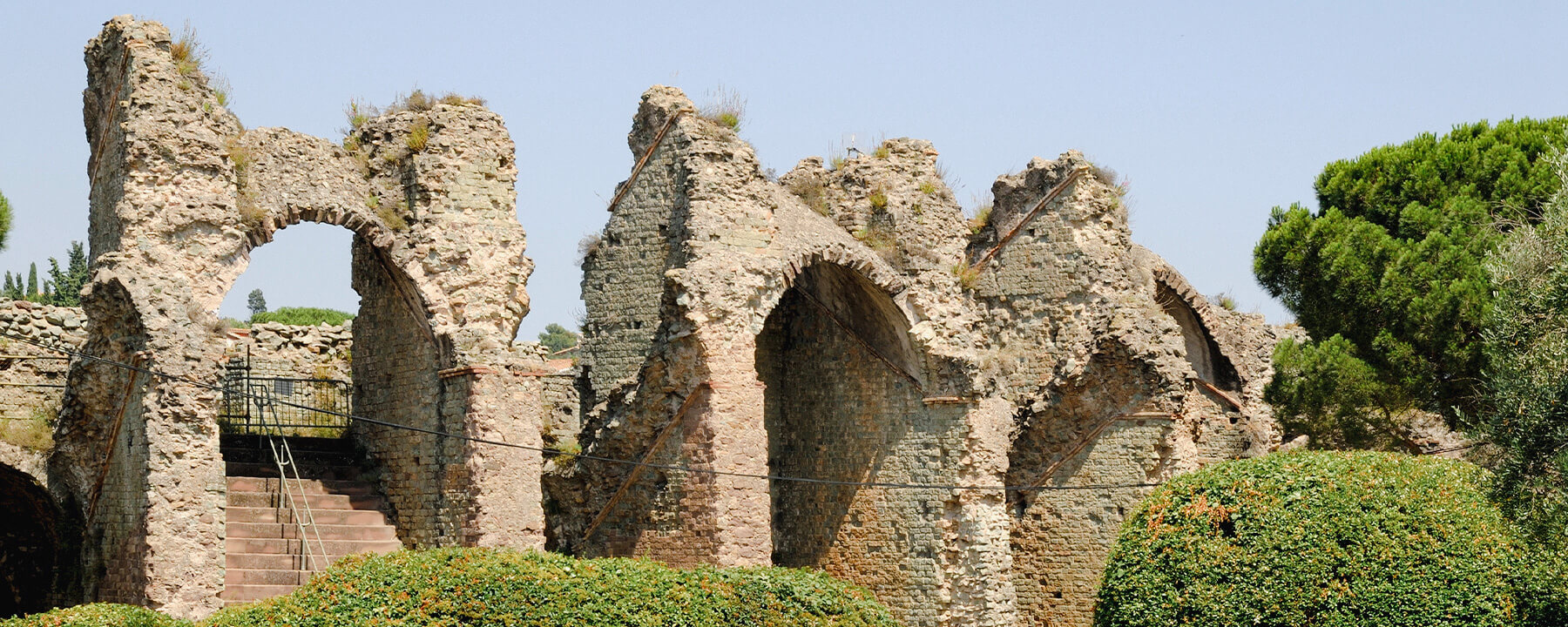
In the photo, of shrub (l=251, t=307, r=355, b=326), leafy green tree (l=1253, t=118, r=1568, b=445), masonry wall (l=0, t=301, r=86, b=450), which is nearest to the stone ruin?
masonry wall (l=0, t=301, r=86, b=450)

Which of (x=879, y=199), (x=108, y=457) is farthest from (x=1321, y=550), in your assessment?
(x=108, y=457)

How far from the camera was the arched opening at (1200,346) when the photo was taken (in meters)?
26.7

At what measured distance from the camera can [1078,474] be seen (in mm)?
23297

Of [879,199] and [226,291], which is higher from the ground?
[879,199]

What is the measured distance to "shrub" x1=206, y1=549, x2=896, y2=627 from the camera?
593 inches

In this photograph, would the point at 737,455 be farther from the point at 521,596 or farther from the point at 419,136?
the point at 419,136

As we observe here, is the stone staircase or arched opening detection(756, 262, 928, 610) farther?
arched opening detection(756, 262, 928, 610)

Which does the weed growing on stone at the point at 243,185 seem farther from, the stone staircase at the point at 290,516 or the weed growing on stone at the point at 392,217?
the stone staircase at the point at 290,516

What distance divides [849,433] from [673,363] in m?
3.74

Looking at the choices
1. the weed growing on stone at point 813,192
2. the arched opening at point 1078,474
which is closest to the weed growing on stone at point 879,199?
the weed growing on stone at point 813,192

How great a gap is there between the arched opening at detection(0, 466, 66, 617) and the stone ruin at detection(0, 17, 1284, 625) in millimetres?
134

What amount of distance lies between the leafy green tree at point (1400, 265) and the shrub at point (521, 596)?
968 cm

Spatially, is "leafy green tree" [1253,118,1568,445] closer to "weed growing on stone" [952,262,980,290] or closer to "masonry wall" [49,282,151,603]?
"weed growing on stone" [952,262,980,290]

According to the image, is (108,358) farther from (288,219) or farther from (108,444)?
(288,219)
